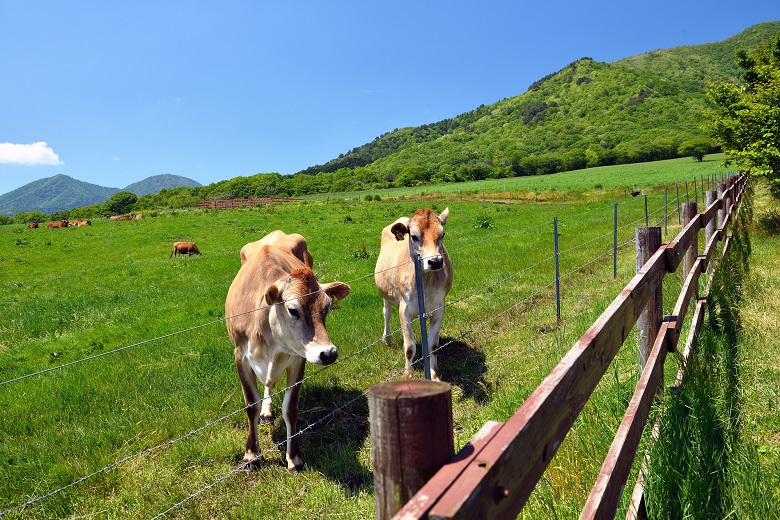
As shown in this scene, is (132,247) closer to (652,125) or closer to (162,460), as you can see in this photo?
(162,460)

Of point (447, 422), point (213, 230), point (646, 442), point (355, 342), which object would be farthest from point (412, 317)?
point (213, 230)

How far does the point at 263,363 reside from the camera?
15.5 feet

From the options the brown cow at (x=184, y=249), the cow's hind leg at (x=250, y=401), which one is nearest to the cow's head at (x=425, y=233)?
the cow's hind leg at (x=250, y=401)

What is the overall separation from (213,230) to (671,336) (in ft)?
88.8

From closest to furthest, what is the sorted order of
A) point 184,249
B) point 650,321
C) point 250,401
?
point 650,321 < point 250,401 < point 184,249

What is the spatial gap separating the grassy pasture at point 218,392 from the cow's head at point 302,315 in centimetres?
71

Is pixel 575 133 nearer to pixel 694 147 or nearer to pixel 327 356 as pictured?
pixel 694 147

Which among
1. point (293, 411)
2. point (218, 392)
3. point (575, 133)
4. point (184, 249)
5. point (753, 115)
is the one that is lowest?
point (218, 392)

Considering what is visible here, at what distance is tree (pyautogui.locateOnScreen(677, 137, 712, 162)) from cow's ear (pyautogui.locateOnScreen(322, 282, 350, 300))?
3391 inches

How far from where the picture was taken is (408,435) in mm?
1108

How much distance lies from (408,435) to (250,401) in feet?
13.4

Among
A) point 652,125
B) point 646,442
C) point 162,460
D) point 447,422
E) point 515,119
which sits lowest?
point 162,460

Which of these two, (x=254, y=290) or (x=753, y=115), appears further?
(x=753, y=115)

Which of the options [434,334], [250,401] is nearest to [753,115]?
[434,334]
